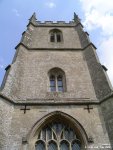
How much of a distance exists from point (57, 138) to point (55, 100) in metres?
2.08

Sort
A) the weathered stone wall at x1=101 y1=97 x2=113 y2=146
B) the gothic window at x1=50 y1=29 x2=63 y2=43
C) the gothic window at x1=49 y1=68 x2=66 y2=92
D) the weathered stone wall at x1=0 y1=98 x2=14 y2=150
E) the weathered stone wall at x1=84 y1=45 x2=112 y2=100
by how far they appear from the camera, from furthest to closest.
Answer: the gothic window at x1=50 y1=29 x2=63 y2=43 < the gothic window at x1=49 y1=68 x2=66 y2=92 < the weathered stone wall at x1=84 y1=45 x2=112 y2=100 < the weathered stone wall at x1=101 y1=97 x2=113 y2=146 < the weathered stone wall at x1=0 y1=98 x2=14 y2=150

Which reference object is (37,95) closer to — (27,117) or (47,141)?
(27,117)

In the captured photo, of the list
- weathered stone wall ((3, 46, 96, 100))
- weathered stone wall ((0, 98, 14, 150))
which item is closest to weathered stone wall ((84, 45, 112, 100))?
weathered stone wall ((3, 46, 96, 100))

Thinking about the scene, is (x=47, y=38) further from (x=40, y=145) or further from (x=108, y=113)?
(x=40, y=145)

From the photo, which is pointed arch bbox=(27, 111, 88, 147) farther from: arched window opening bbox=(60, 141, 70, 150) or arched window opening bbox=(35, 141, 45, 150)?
arched window opening bbox=(60, 141, 70, 150)

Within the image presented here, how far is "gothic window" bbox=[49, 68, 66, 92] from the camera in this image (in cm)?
1365

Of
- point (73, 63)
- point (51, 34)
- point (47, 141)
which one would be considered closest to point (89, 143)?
point (47, 141)

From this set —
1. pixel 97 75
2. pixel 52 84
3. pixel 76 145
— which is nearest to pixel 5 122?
pixel 76 145

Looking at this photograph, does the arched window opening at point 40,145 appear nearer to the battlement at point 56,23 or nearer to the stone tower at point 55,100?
the stone tower at point 55,100

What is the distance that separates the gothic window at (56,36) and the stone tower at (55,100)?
81.9 inches

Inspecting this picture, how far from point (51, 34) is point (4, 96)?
406 inches

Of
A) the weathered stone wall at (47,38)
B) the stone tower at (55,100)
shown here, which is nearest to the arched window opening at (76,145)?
the stone tower at (55,100)

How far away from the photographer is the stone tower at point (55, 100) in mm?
10305

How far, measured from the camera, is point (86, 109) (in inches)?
456
